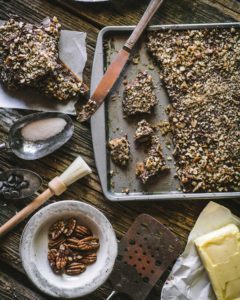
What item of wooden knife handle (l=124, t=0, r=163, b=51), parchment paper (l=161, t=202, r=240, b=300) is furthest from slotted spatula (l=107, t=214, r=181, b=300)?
wooden knife handle (l=124, t=0, r=163, b=51)

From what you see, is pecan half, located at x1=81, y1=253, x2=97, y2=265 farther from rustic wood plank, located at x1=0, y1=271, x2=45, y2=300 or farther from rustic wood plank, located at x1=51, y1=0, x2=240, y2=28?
rustic wood plank, located at x1=51, y1=0, x2=240, y2=28

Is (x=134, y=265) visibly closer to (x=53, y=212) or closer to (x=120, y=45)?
(x=53, y=212)

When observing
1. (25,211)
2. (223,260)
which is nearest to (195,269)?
(223,260)

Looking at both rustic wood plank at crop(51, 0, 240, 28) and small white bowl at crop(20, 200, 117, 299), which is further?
rustic wood plank at crop(51, 0, 240, 28)

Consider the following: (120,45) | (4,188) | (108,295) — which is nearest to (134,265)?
(108,295)

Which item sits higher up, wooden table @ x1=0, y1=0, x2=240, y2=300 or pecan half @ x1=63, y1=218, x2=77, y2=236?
wooden table @ x1=0, y1=0, x2=240, y2=300

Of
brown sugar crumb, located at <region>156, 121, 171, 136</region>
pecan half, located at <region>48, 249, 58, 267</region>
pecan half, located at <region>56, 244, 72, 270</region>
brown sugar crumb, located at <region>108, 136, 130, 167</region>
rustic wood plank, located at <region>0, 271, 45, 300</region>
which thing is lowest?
rustic wood plank, located at <region>0, 271, 45, 300</region>

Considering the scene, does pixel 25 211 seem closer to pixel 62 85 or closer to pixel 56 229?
pixel 56 229
